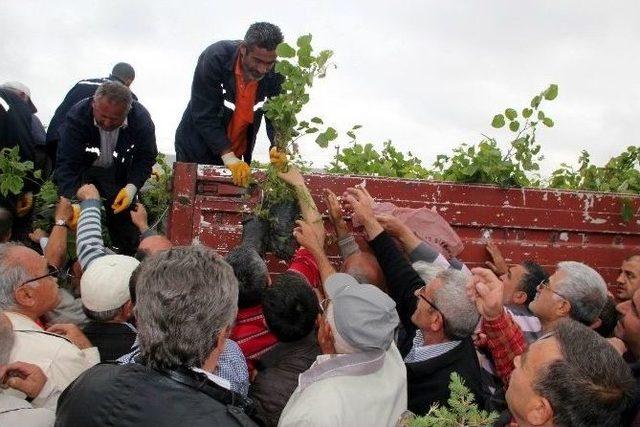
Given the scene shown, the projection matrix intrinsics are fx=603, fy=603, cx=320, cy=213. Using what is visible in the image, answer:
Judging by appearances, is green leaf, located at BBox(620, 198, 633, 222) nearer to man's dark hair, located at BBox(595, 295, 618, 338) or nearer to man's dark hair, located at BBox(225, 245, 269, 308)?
man's dark hair, located at BBox(595, 295, 618, 338)

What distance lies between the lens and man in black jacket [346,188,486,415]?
270cm

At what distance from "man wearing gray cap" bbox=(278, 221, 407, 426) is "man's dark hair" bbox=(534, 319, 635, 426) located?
60 cm

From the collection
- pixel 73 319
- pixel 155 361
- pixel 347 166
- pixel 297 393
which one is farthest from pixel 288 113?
pixel 155 361

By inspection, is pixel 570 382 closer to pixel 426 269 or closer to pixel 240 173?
pixel 426 269

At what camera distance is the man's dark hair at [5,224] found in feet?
12.8

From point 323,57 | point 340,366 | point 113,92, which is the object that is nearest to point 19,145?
point 113,92

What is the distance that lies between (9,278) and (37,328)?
0.96ft

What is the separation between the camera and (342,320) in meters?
2.30

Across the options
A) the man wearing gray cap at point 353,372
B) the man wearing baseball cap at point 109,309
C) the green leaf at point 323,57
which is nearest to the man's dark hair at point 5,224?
the man wearing baseball cap at point 109,309

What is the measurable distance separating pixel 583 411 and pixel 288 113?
8.12ft

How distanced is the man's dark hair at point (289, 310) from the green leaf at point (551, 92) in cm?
251

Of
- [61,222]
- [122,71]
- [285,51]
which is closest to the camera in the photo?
[285,51]

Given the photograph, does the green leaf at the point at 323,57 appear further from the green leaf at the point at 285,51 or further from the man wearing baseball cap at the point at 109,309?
the man wearing baseball cap at the point at 109,309

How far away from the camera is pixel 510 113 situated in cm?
438
